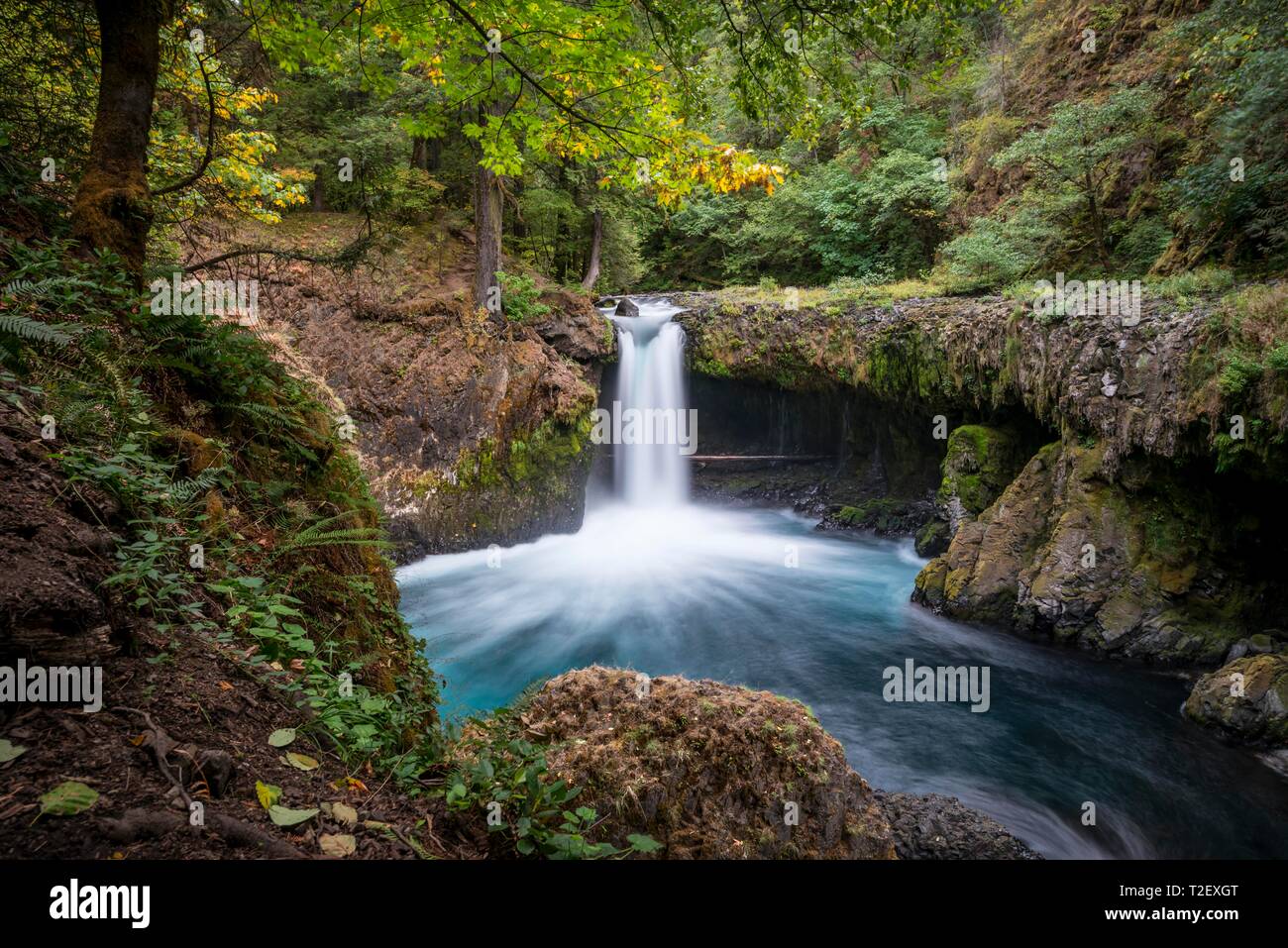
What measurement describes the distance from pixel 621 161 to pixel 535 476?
9769 mm

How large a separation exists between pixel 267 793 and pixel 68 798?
0.48 m

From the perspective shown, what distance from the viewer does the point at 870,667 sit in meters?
8.88

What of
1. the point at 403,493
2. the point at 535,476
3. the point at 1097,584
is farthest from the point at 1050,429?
the point at 403,493

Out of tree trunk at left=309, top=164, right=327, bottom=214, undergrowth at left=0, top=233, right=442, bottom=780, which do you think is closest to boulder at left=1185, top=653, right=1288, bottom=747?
undergrowth at left=0, top=233, right=442, bottom=780

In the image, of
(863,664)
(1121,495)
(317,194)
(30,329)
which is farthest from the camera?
(317,194)

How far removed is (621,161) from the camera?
410 centimetres

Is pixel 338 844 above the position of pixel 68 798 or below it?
below

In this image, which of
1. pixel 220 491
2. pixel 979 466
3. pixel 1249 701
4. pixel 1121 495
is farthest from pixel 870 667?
pixel 220 491

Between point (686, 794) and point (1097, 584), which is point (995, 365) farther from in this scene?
point (686, 794)

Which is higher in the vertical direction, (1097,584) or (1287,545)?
(1287,545)

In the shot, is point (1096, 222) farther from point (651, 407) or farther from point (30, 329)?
point (30, 329)

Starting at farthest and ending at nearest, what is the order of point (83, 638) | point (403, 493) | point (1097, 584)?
1. point (403, 493)
2. point (1097, 584)
3. point (83, 638)

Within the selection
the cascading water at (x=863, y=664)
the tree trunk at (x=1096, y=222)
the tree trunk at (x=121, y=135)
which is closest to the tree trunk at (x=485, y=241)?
the cascading water at (x=863, y=664)

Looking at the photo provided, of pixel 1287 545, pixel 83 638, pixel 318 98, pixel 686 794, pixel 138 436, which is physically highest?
pixel 318 98
